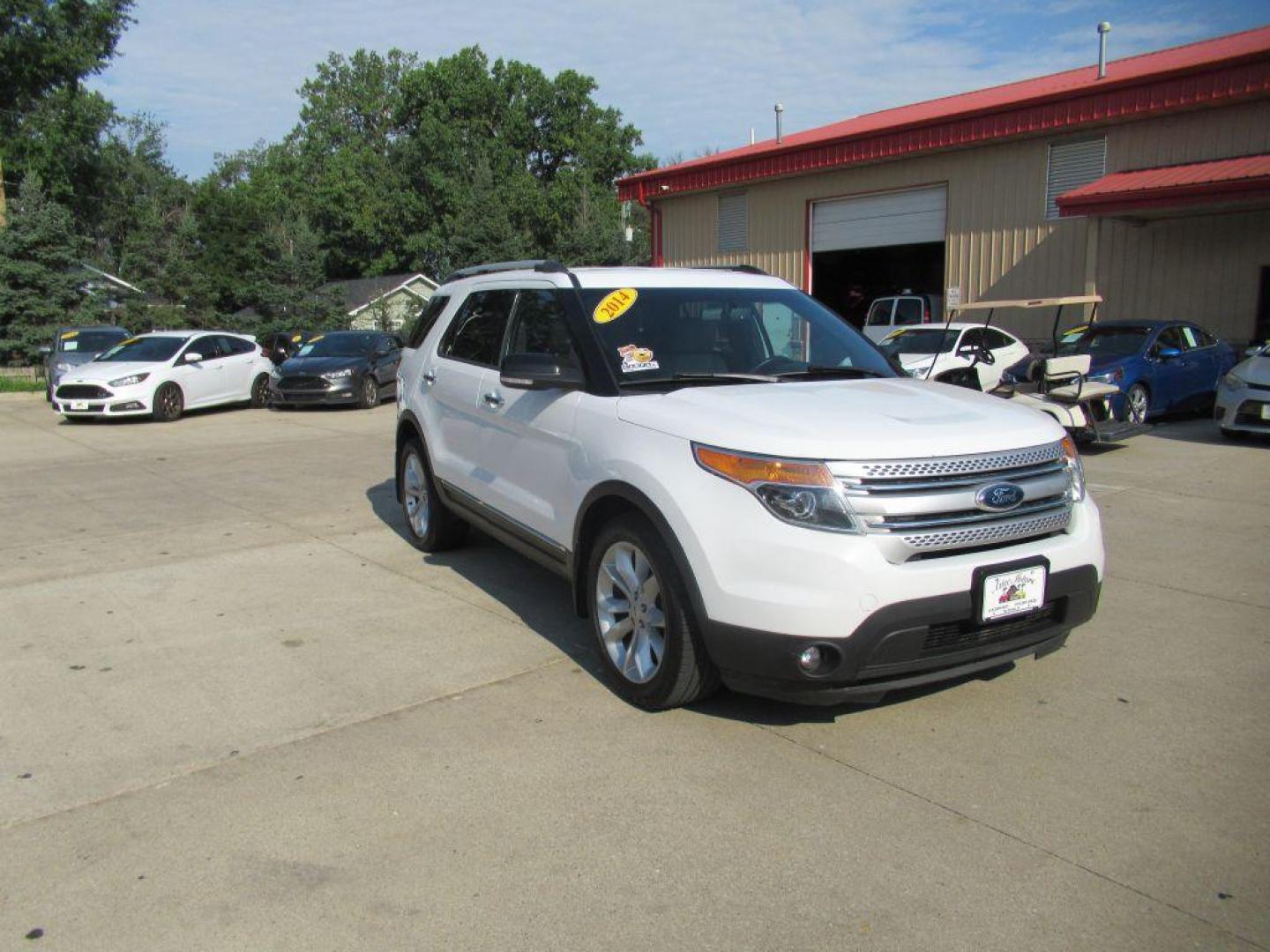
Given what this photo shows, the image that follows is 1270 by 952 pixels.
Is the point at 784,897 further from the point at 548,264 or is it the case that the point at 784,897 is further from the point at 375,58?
the point at 375,58

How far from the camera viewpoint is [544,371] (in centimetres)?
447

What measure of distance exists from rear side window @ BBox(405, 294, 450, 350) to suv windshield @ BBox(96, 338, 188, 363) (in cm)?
1161

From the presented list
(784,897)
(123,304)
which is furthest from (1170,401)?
(123,304)

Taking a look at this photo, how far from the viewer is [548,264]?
5.25 m

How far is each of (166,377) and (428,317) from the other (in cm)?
1142

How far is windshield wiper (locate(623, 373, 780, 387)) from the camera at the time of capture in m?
4.43

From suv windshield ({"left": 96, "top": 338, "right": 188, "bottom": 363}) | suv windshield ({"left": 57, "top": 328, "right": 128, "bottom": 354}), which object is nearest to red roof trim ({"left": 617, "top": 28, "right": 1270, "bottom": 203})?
suv windshield ({"left": 96, "top": 338, "right": 188, "bottom": 363})

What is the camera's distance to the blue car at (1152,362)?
41.9 feet

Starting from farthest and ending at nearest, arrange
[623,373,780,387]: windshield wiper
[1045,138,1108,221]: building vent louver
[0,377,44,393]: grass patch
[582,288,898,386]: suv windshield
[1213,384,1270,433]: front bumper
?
[0,377,44,393]: grass patch, [1045,138,1108,221]: building vent louver, [1213,384,1270,433]: front bumper, [582,288,898,386]: suv windshield, [623,373,780,387]: windshield wiper

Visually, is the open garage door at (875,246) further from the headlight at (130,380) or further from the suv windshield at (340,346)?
the headlight at (130,380)

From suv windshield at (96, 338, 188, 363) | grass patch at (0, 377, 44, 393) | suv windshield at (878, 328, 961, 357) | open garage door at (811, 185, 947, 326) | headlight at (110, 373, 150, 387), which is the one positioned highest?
open garage door at (811, 185, 947, 326)

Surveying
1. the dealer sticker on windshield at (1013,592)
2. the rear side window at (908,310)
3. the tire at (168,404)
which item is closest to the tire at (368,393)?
the tire at (168,404)

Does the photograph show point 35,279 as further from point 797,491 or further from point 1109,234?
point 797,491

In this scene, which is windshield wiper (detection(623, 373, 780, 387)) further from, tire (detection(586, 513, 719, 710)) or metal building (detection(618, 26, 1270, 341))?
metal building (detection(618, 26, 1270, 341))
